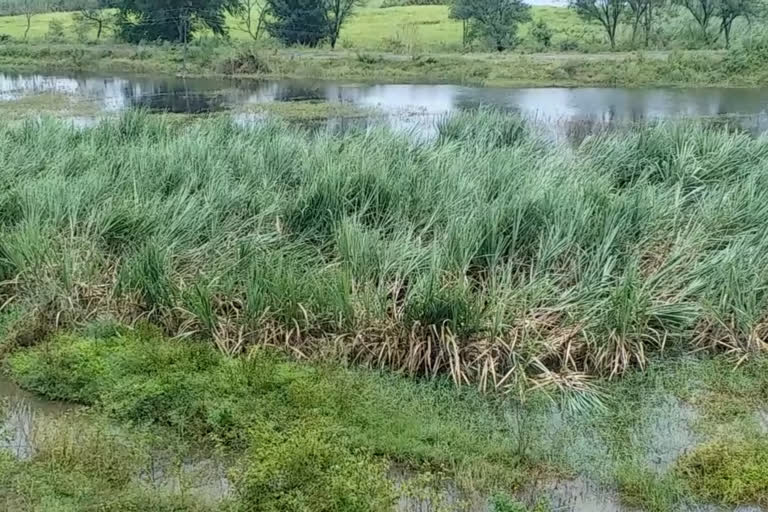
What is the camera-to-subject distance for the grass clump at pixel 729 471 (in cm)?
402

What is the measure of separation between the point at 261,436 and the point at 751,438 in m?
2.78

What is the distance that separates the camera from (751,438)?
451 cm

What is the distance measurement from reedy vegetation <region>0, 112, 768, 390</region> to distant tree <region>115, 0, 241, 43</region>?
109ft

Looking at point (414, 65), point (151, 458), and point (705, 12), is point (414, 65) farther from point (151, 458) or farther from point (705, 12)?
point (151, 458)

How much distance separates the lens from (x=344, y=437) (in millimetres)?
4203

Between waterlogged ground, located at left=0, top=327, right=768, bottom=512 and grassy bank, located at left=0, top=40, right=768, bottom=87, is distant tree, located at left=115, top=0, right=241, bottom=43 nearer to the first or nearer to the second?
grassy bank, located at left=0, top=40, right=768, bottom=87

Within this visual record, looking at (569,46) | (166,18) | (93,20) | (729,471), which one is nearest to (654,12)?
(569,46)

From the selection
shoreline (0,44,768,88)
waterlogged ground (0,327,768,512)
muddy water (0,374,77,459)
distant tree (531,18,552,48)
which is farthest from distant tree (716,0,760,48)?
muddy water (0,374,77,459)

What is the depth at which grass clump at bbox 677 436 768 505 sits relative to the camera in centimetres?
402

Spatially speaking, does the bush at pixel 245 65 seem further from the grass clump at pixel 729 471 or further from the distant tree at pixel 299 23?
the grass clump at pixel 729 471

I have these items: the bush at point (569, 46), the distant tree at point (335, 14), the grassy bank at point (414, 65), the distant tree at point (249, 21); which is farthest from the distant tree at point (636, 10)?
the distant tree at point (249, 21)

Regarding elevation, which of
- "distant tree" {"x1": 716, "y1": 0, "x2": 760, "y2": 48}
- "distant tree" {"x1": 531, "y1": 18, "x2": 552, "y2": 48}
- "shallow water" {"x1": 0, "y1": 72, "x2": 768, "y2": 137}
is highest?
"distant tree" {"x1": 716, "y1": 0, "x2": 760, "y2": 48}

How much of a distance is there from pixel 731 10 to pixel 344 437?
119 ft

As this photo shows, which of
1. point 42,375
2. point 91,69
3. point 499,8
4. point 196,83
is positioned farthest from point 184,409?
point 499,8
